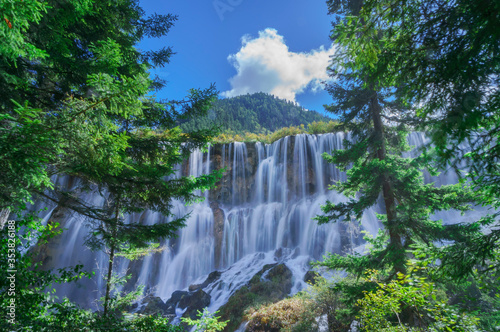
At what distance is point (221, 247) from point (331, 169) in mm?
14171

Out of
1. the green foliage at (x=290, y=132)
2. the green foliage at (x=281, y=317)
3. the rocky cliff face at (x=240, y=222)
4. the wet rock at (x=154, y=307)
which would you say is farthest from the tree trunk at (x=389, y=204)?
the green foliage at (x=290, y=132)

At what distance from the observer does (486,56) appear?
246 cm

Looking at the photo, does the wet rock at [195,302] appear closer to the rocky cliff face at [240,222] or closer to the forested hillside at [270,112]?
the rocky cliff face at [240,222]

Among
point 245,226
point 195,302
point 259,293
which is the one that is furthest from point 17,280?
point 245,226

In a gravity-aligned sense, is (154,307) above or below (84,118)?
below

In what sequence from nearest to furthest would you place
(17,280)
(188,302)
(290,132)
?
(17,280), (188,302), (290,132)

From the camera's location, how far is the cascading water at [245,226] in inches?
722

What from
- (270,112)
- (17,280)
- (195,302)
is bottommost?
(195,302)

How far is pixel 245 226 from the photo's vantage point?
23.3 metres

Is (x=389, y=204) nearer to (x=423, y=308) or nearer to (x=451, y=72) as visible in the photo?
(x=423, y=308)

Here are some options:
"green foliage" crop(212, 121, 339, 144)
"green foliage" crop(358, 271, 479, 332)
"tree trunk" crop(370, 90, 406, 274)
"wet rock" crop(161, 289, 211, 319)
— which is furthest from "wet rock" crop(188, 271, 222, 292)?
"green foliage" crop(358, 271, 479, 332)

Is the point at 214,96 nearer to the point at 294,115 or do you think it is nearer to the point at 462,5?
Result: the point at 462,5

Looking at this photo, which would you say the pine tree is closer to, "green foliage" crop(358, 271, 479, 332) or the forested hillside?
"green foliage" crop(358, 271, 479, 332)

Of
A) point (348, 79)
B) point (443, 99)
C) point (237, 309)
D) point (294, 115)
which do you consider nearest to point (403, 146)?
point (348, 79)
